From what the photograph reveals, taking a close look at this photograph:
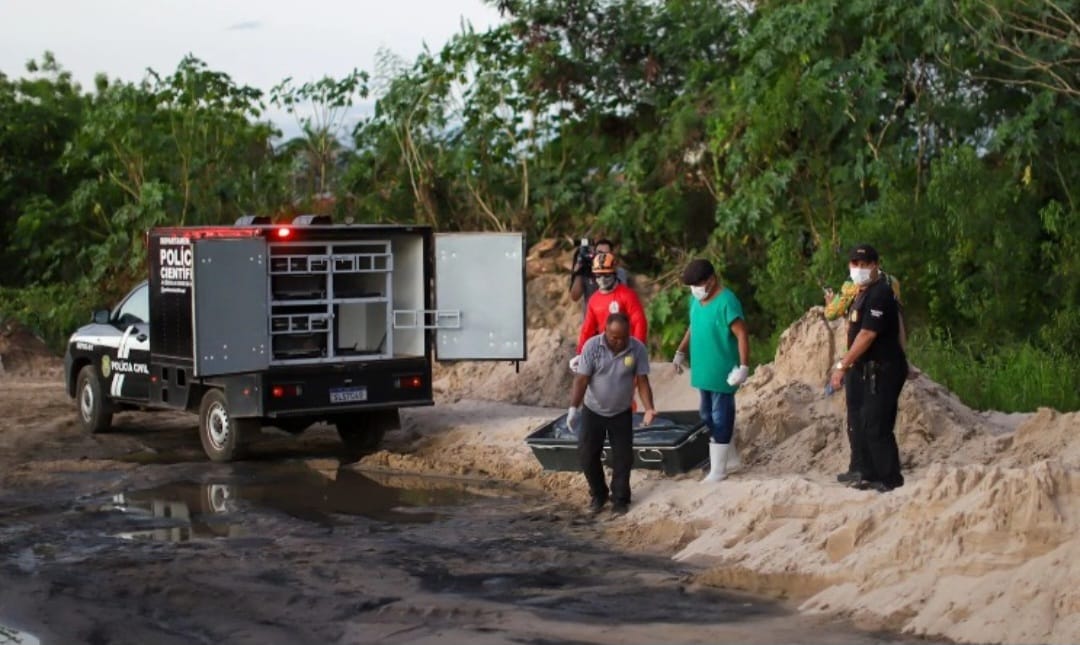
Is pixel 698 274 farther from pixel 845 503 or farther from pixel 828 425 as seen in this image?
pixel 845 503

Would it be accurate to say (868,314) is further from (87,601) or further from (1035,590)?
(87,601)

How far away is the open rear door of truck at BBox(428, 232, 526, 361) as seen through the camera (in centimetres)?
1616

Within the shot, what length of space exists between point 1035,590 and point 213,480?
8.34m

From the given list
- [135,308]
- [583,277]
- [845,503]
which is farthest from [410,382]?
[845,503]

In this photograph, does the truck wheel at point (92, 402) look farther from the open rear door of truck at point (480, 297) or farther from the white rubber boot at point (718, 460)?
the white rubber boot at point (718, 460)

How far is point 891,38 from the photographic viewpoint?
2102cm

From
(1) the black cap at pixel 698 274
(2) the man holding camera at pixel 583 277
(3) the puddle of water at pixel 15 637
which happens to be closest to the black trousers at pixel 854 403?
(1) the black cap at pixel 698 274

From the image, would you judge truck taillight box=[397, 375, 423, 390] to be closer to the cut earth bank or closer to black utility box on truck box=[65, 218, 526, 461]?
black utility box on truck box=[65, 218, 526, 461]

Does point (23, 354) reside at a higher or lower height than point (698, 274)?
lower

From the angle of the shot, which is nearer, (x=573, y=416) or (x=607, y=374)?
(x=607, y=374)

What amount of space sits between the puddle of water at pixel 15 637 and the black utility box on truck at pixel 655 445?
17.4ft

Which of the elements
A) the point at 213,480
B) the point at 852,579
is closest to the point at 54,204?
the point at 213,480

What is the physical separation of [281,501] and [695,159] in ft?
38.6

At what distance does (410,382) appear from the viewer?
1598 cm
